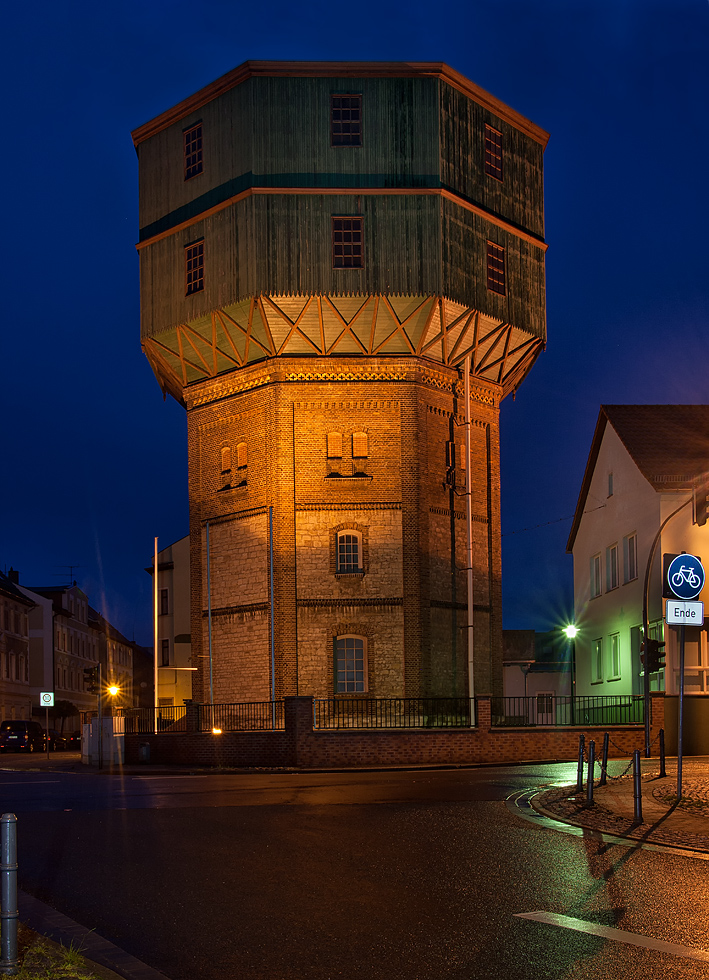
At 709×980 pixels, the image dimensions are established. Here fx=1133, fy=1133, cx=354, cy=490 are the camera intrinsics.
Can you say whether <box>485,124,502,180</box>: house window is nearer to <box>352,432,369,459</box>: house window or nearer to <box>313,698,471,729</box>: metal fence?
<box>352,432,369,459</box>: house window

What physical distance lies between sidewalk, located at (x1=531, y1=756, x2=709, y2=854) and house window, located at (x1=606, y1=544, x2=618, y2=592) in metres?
19.9

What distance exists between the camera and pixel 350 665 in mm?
35281

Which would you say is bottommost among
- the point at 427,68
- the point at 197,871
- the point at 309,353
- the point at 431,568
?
the point at 197,871

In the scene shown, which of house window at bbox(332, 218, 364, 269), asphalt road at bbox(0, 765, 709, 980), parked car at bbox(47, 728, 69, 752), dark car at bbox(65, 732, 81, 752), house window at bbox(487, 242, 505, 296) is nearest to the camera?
asphalt road at bbox(0, 765, 709, 980)

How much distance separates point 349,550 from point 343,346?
656 centimetres

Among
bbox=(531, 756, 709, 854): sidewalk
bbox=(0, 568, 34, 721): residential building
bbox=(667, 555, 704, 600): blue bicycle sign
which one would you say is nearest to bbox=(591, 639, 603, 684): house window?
bbox=(531, 756, 709, 854): sidewalk

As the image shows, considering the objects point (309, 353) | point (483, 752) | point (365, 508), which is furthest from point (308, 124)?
point (483, 752)

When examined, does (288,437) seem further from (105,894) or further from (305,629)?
(105,894)

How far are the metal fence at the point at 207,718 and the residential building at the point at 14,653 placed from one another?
103 feet

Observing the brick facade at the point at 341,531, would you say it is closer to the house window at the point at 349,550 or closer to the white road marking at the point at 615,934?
the house window at the point at 349,550

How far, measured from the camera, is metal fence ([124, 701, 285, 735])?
111 ft

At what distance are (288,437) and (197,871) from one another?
84.7 feet

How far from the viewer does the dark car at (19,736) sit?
54.1m

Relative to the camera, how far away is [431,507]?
3653 cm
